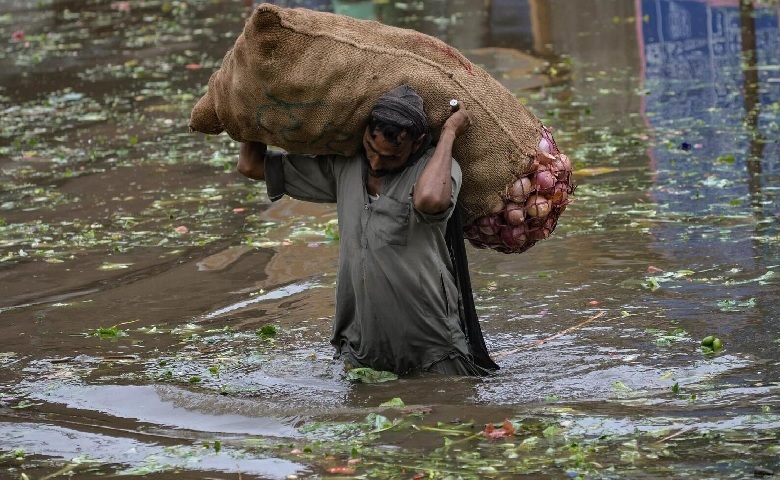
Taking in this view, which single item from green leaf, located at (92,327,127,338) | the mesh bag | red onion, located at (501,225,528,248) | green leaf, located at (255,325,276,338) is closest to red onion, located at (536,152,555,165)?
the mesh bag

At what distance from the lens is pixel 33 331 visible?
652 centimetres

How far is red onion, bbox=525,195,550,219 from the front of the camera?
4957 mm

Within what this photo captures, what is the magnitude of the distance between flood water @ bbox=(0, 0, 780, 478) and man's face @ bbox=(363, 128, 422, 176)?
931mm

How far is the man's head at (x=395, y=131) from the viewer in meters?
4.69

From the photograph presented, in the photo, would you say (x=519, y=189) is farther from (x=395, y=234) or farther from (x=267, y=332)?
(x=267, y=332)

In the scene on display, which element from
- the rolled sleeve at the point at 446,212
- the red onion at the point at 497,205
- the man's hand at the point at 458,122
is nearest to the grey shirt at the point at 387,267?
the rolled sleeve at the point at 446,212

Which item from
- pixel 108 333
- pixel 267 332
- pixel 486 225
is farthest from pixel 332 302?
pixel 486 225

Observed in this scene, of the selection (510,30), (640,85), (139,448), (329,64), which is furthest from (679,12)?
(139,448)

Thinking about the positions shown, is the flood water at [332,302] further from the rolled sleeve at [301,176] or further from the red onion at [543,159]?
the red onion at [543,159]

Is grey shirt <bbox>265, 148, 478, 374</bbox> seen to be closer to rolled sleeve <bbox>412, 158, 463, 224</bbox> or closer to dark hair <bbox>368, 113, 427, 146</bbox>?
rolled sleeve <bbox>412, 158, 463, 224</bbox>

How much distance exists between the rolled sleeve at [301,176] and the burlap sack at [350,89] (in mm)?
104

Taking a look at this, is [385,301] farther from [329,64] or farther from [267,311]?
[267,311]

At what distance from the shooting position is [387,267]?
4855 millimetres

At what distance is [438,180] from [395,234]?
1.05ft
